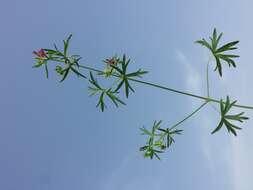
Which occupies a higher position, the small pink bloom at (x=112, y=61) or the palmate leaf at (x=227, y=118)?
the small pink bloom at (x=112, y=61)

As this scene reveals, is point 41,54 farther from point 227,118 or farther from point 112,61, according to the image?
point 227,118

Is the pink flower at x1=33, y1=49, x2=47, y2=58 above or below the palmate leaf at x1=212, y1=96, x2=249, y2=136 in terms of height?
above

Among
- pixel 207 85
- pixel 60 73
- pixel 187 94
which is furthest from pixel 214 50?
pixel 60 73

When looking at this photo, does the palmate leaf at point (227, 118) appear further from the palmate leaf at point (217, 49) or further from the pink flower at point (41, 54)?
the pink flower at point (41, 54)

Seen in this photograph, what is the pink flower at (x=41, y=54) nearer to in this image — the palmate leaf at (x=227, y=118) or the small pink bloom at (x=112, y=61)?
the small pink bloom at (x=112, y=61)

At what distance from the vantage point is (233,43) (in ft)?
11.6

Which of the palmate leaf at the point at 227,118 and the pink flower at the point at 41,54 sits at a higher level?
the pink flower at the point at 41,54

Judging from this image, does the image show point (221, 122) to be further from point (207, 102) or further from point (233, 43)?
point (233, 43)

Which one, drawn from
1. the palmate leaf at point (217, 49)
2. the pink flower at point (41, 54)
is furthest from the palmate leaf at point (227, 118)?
the pink flower at point (41, 54)

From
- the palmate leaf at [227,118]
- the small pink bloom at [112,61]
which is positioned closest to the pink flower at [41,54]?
the small pink bloom at [112,61]

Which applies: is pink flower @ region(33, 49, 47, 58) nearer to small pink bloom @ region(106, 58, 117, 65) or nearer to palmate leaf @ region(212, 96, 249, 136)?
small pink bloom @ region(106, 58, 117, 65)

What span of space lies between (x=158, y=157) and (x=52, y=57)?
67.3 inches

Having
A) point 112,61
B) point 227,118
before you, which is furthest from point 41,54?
point 227,118

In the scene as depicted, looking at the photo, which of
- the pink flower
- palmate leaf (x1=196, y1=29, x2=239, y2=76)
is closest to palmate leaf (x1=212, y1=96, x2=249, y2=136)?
palmate leaf (x1=196, y1=29, x2=239, y2=76)
